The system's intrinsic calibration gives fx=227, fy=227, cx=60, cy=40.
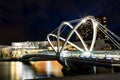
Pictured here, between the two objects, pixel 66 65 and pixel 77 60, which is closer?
pixel 77 60

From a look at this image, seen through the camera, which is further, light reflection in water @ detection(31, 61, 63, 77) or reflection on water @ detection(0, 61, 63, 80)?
light reflection in water @ detection(31, 61, 63, 77)

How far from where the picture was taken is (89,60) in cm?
4666

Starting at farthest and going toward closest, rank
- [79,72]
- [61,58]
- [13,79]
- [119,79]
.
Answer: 1. [61,58]
2. [79,72]
3. [13,79]
4. [119,79]

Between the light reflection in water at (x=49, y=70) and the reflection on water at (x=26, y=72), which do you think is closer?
the reflection on water at (x=26, y=72)

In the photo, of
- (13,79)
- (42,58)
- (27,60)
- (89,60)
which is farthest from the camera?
(27,60)

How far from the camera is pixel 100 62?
4122cm

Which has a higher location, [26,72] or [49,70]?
[26,72]

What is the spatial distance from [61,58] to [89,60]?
19642 mm

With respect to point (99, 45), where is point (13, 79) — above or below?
below

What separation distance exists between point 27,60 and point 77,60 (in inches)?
2360

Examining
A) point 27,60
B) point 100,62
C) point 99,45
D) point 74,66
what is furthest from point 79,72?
point 99,45

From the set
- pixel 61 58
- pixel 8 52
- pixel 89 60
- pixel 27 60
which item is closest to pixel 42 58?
pixel 27 60

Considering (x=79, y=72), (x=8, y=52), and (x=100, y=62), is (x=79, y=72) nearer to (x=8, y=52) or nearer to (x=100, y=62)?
(x=100, y=62)

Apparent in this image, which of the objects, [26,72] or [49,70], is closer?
[26,72]
